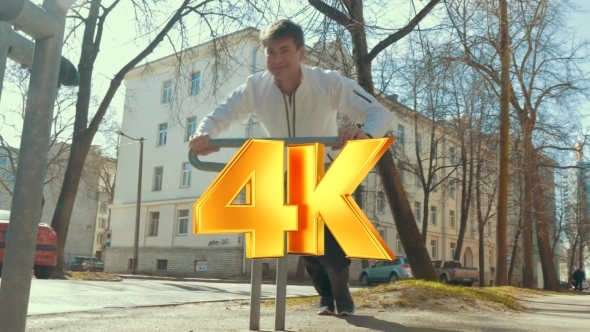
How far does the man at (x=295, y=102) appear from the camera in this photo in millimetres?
2854

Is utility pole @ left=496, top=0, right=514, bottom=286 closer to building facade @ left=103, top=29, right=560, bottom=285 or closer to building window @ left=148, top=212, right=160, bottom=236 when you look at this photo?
building facade @ left=103, top=29, right=560, bottom=285

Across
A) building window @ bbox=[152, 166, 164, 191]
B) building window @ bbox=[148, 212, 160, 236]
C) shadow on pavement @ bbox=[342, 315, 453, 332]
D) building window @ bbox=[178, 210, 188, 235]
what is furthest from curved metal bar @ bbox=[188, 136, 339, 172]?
building window @ bbox=[152, 166, 164, 191]

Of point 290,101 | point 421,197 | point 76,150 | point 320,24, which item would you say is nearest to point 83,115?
point 76,150

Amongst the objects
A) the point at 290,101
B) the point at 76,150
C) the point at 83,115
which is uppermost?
the point at 83,115

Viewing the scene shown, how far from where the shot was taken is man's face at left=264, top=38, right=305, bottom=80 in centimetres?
284

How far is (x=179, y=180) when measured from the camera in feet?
105

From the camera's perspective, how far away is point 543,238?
2378 centimetres

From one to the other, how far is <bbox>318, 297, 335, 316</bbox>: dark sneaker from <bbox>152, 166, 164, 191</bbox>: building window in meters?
30.6

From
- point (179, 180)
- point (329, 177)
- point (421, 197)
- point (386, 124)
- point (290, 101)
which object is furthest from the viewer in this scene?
point (421, 197)

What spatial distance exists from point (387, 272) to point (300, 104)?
77.4 ft

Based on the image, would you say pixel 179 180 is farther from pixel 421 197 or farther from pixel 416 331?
pixel 416 331

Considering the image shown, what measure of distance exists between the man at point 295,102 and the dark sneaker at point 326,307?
0.37 metres

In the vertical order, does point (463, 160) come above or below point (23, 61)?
above

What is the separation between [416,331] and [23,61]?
243cm
